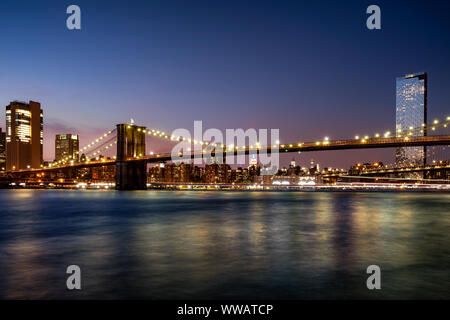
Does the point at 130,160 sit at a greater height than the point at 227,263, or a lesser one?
greater

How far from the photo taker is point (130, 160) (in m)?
68.2

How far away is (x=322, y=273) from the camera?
756 centimetres

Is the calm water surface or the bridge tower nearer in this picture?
the calm water surface

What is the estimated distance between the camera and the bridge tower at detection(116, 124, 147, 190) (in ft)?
226

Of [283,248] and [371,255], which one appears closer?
[371,255]

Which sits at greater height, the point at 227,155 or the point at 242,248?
the point at 227,155

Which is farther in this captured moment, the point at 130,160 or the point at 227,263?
the point at 130,160

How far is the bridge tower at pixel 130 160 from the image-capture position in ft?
226

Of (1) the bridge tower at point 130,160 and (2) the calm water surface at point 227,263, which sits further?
(1) the bridge tower at point 130,160
